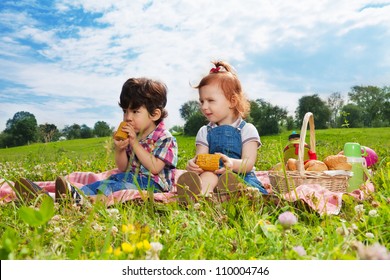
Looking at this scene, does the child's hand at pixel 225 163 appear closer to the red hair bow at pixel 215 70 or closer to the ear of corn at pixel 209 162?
the ear of corn at pixel 209 162

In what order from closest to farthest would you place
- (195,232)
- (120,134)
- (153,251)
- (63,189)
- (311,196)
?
(153,251) < (195,232) < (311,196) < (63,189) < (120,134)

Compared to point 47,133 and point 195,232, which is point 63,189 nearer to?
point 47,133

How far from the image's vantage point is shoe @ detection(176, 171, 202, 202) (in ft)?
10.2

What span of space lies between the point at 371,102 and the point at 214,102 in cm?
2168

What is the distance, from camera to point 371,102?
23.6 m

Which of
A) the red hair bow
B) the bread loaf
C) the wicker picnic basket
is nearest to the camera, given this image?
the wicker picnic basket

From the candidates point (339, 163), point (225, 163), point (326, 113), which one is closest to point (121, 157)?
point (225, 163)

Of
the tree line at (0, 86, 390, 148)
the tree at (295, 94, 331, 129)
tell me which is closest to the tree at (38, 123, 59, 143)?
the tree line at (0, 86, 390, 148)

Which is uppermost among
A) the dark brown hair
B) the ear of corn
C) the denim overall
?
the dark brown hair

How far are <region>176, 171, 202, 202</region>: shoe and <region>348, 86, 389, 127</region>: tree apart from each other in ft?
67.7

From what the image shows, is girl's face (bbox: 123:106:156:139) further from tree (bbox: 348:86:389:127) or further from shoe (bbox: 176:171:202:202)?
tree (bbox: 348:86:389:127)
